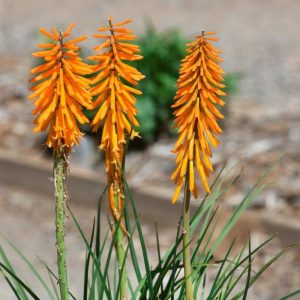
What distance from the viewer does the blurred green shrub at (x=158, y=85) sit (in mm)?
7062

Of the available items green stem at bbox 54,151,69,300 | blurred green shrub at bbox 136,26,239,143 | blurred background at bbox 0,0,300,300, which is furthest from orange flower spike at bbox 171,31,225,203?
blurred green shrub at bbox 136,26,239,143

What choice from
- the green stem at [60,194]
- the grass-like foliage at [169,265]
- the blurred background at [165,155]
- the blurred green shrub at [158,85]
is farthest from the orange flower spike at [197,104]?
the blurred green shrub at [158,85]

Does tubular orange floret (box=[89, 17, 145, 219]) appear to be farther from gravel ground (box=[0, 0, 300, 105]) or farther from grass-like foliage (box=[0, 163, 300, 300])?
gravel ground (box=[0, 0, 300, 105])

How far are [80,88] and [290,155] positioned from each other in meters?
4.70

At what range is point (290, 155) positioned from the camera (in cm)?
661

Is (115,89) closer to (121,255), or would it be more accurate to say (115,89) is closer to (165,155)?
(121,255)

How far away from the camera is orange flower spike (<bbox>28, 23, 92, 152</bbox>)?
2059 mm

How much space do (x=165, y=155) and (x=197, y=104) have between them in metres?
4.76

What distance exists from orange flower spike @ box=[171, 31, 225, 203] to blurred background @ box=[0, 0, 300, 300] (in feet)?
6.25

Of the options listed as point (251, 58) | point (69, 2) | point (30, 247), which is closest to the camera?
point (30, 247)

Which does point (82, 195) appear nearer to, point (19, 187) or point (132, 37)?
point (19, 187)

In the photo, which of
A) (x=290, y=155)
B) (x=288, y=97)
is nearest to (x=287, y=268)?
(x=290, y=155)

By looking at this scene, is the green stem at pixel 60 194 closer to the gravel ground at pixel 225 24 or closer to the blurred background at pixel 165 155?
the blurred background at pixel 165 155

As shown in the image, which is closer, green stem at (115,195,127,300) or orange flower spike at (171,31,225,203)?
orange flower spike at (171,31,225,203)
